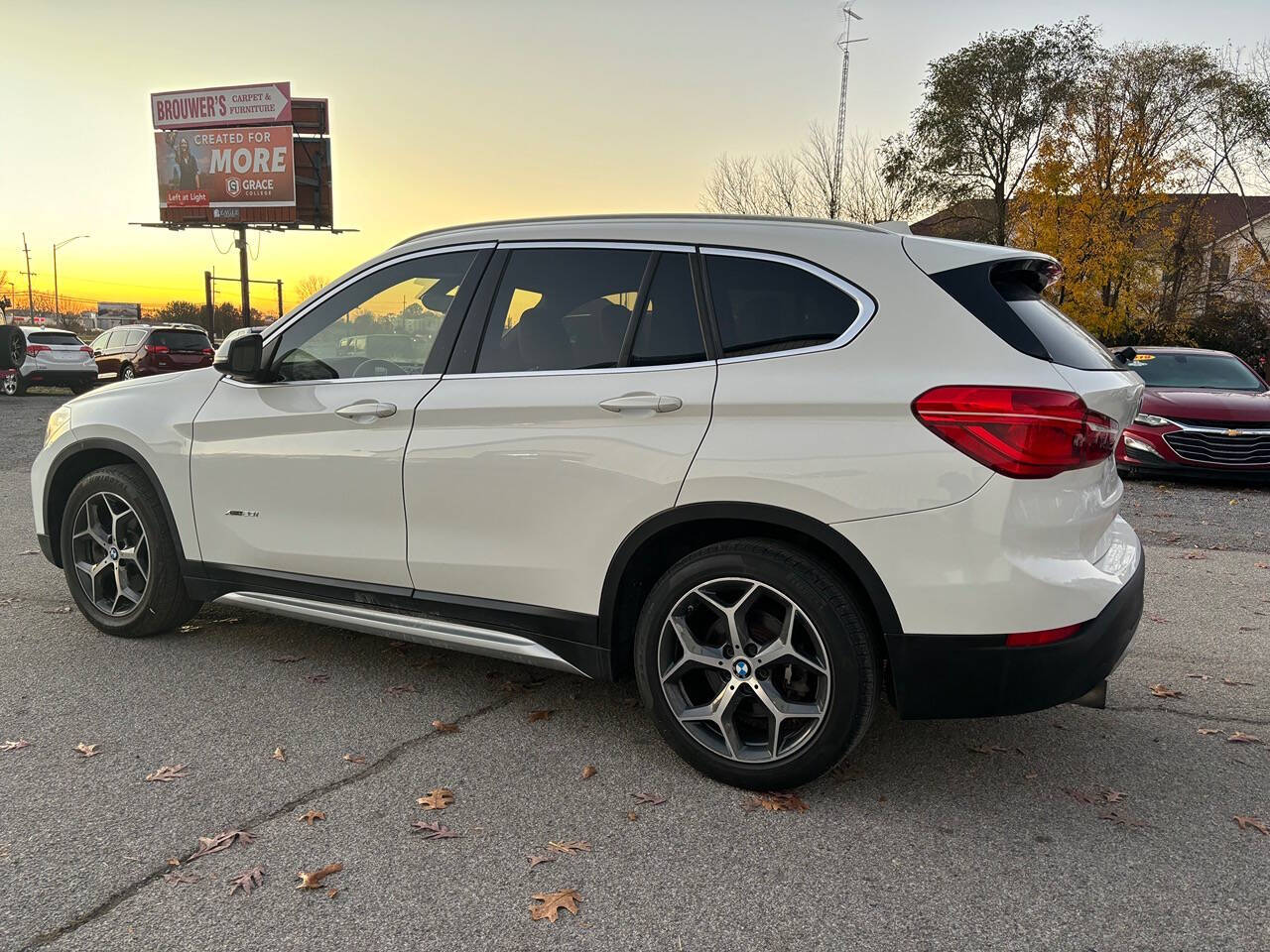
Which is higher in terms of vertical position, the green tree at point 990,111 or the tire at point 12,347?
the green tree at point 990,111

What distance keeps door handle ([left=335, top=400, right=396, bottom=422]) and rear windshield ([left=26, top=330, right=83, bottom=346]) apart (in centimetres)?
2358

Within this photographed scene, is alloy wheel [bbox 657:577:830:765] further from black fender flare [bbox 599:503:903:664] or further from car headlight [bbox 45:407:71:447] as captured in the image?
car headlight [bbox 45:407:71:447]

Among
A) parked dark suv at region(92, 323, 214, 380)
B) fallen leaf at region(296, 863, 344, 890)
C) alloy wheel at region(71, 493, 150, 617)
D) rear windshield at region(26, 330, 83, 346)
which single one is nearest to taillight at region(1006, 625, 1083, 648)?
fallen leaf at region(296, 863, 344, 890)

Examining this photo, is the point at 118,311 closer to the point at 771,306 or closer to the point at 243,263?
the point at 243,263

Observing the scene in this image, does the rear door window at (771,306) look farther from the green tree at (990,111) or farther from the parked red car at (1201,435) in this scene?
the green tree at (990,111)

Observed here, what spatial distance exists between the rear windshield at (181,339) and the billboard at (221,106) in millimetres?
15182

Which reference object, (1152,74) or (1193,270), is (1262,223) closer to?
(1193,270)

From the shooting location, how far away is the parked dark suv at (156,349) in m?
24.3

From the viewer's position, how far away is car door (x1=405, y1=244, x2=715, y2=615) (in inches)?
124

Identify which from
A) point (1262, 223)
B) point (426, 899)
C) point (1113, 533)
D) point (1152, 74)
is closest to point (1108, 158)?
point (1152, 74)

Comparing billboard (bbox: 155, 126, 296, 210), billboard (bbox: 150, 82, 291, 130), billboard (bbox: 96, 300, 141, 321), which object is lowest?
billboard (bbox: 96, 300, 141, 321)

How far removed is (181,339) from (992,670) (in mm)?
25924

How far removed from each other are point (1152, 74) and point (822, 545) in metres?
35.7

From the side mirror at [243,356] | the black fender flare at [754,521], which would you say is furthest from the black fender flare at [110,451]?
the black fender flare at [754,521]
